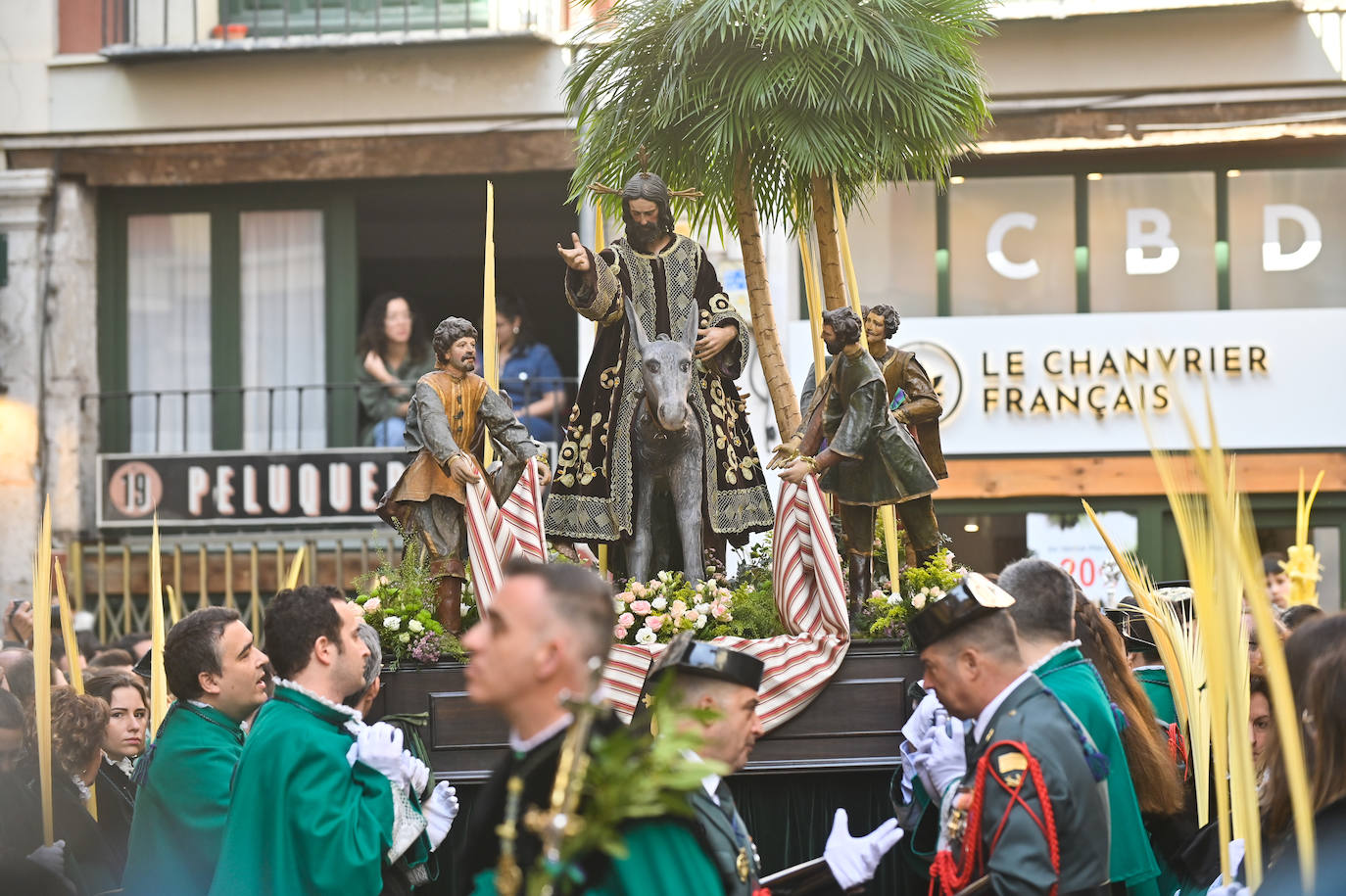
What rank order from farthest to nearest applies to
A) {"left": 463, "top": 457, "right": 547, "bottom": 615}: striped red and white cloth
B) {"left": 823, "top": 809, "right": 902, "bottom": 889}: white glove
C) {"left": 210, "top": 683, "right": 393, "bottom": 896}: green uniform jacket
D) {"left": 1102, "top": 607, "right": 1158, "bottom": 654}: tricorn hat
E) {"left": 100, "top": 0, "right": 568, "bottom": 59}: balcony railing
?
{"left": 100, "top": 0, "right": 568, "bottom": 59}: balcony railing, {"left": 1102, "top": 607, "right": 1158, "bottom": 654}: tricorn hat, {"left": 463, "top": 457, "right": 547, "bottom": 615}: striped red and white cloth, {"left": 210, "top": 683, "right": 393, "bottom": 896}: green uniform jacket, {"left": 823, "top": 809, "right": 902, "bottom": 889}: white glove

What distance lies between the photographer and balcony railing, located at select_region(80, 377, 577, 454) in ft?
43.1

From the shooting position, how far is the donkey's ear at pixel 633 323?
5889mm

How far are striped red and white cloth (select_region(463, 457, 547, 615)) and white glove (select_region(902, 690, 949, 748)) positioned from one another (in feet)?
4.61

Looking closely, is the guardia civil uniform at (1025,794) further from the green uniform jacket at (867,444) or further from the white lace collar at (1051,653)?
the green uniform jacket at (867,444)

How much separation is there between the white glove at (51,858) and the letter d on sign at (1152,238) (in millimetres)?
10002

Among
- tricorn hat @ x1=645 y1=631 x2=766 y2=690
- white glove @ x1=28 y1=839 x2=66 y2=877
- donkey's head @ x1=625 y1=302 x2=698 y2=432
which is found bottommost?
white glove @ x1=28 y1=839 x2=66 y2=877

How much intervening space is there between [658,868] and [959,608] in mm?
1147

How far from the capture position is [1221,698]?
10.9 ft

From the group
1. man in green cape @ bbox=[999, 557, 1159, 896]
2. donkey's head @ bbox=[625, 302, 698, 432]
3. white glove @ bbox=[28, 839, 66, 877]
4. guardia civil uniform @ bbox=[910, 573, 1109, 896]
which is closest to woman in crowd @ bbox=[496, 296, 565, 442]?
donkey's head @ bbox=[625, 302, 698, 432]

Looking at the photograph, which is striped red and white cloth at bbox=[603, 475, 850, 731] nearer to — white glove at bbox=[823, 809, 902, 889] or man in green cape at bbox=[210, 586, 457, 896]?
man in green cape at bbox=[210, 586, 457, 896]

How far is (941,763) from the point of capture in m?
4.38

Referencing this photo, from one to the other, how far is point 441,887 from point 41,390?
8507 mm

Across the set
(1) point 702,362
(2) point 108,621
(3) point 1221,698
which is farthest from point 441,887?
(2) point 108,621

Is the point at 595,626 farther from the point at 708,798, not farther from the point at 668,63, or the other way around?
the point at 668,63
